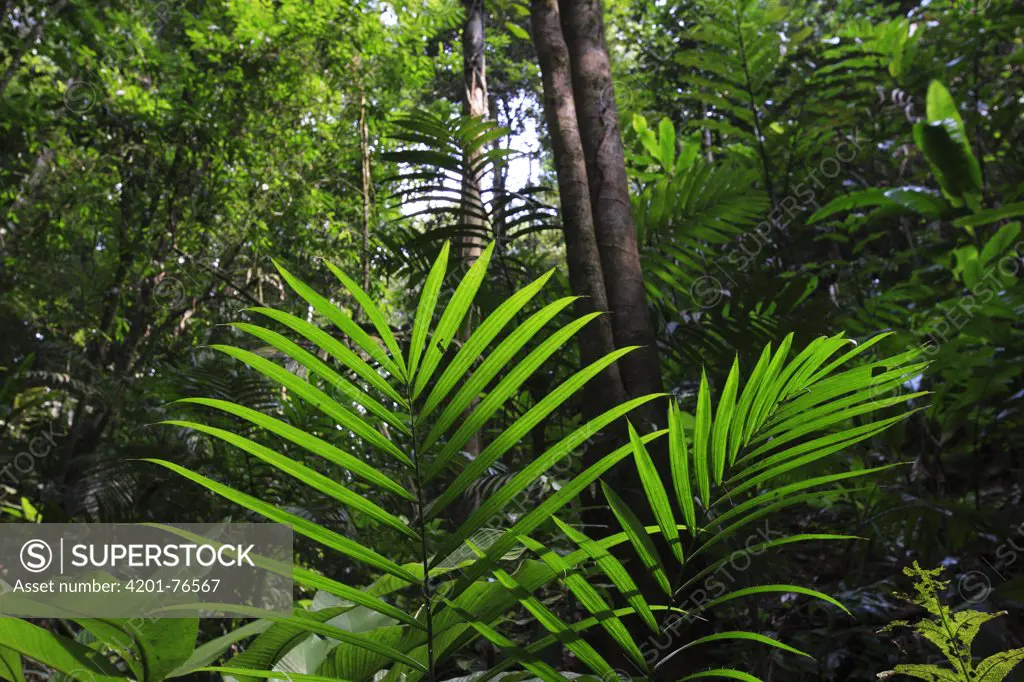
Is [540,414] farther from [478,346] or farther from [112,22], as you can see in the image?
[112,22]

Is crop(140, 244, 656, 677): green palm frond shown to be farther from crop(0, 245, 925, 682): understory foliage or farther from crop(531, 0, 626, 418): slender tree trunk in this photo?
crop(531, 0, 626, 418): slender tree trunk

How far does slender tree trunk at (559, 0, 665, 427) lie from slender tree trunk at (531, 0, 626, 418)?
34mm

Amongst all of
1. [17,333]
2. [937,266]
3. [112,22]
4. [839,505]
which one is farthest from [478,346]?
[112,22]

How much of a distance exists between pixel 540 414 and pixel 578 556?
0.15 metres

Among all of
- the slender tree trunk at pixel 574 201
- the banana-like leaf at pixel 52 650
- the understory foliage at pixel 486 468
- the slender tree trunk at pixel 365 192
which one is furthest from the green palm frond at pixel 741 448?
the slender tree trunk at pixel 365 192

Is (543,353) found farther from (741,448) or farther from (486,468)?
(741,448)

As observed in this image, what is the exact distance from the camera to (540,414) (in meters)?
0.71

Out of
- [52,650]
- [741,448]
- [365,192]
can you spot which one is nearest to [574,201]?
[741,448]

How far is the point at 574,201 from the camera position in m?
1.72

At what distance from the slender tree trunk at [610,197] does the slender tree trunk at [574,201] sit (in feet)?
0.11

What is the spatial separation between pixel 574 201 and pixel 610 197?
12 cm

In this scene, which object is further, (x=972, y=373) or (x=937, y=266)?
(x=937, y=266)

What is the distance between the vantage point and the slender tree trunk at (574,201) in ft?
5.12

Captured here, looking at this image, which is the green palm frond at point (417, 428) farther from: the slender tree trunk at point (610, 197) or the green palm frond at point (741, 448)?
the slender tree trunk at point (610, 197)
